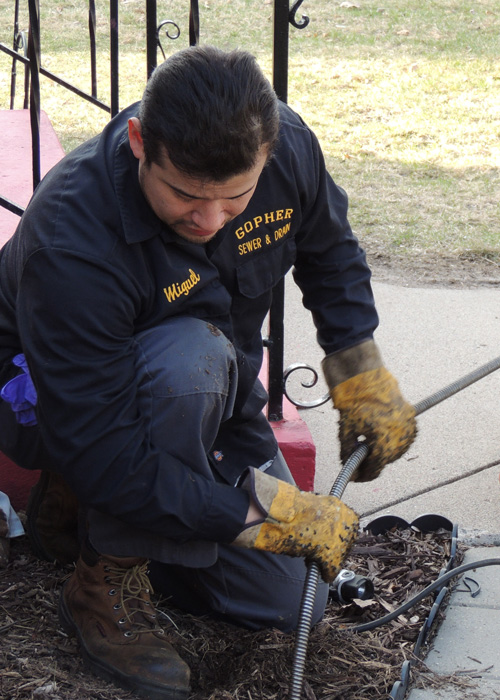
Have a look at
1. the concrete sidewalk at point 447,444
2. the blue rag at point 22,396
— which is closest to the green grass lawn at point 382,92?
the concrete sidewalk at point 447,444

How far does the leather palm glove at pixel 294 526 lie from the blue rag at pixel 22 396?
0.55 m

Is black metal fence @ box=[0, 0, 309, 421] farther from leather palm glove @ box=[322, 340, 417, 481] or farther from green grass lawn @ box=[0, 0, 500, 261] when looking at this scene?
green grass lawn @ box=[0, 0, 500, 261]

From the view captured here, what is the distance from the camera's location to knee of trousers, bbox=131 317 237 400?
188 cm

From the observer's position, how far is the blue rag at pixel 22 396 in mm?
2020

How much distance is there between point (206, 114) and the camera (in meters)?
1.62

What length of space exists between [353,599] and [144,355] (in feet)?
3.23

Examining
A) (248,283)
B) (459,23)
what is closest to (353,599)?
(248,283)

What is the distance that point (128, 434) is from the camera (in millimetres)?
1782

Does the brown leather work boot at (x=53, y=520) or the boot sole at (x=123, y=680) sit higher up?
the brown leather work boot at (x=53, y=520)

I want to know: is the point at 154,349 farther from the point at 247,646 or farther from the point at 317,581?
the point at 247,646

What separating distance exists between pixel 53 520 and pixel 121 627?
0.43m

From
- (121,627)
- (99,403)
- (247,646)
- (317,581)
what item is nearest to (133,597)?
(121,627)

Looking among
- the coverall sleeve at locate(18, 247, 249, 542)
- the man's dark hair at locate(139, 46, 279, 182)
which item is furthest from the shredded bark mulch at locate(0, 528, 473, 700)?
the man's dark hair at locate(139, 46, 279, 182)

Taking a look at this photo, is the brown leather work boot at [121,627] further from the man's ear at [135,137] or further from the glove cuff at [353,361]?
the man's ear at [135,137]
